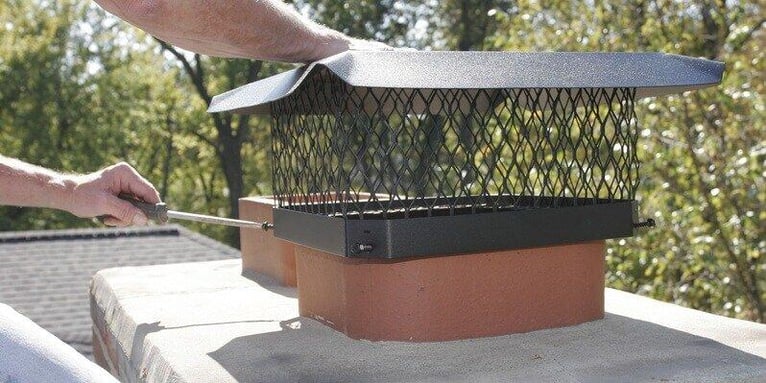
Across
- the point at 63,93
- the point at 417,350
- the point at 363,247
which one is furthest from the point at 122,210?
the point at 63,93

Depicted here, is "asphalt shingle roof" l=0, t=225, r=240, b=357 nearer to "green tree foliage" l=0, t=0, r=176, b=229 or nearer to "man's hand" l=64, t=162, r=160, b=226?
"man's hand" l=64, t=162, r=160, b=226

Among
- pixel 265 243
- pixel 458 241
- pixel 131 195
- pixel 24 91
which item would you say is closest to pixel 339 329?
pixel 458 241

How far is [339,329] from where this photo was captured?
249 centimetres

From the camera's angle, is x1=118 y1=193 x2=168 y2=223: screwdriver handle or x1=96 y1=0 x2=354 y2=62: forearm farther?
x1=118 y1=193 x2=168 y2=223: screwdriver handle

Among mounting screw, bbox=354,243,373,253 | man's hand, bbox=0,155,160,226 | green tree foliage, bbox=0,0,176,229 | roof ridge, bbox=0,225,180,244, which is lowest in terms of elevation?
roof ridge, bbox=0,225,180,244

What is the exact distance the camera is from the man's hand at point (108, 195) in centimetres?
258

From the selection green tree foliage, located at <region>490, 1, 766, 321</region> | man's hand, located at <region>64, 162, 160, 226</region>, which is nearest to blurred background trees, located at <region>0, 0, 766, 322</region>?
green tree foliage, located at <region>490, 1, 766, 321</region>

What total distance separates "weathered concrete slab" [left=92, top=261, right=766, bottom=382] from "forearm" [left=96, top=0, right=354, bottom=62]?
A: 2.56ft

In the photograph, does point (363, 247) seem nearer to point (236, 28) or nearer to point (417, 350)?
point (417, 350)

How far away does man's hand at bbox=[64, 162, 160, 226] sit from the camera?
2582 millimetres

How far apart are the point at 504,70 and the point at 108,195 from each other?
1200 millimetres

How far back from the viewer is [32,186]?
101 inches

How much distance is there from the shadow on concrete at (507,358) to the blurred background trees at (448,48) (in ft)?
7.96

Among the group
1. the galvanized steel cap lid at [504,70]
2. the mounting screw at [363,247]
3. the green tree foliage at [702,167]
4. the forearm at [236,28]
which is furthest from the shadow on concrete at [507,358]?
the green tree foliage at [702,167]
